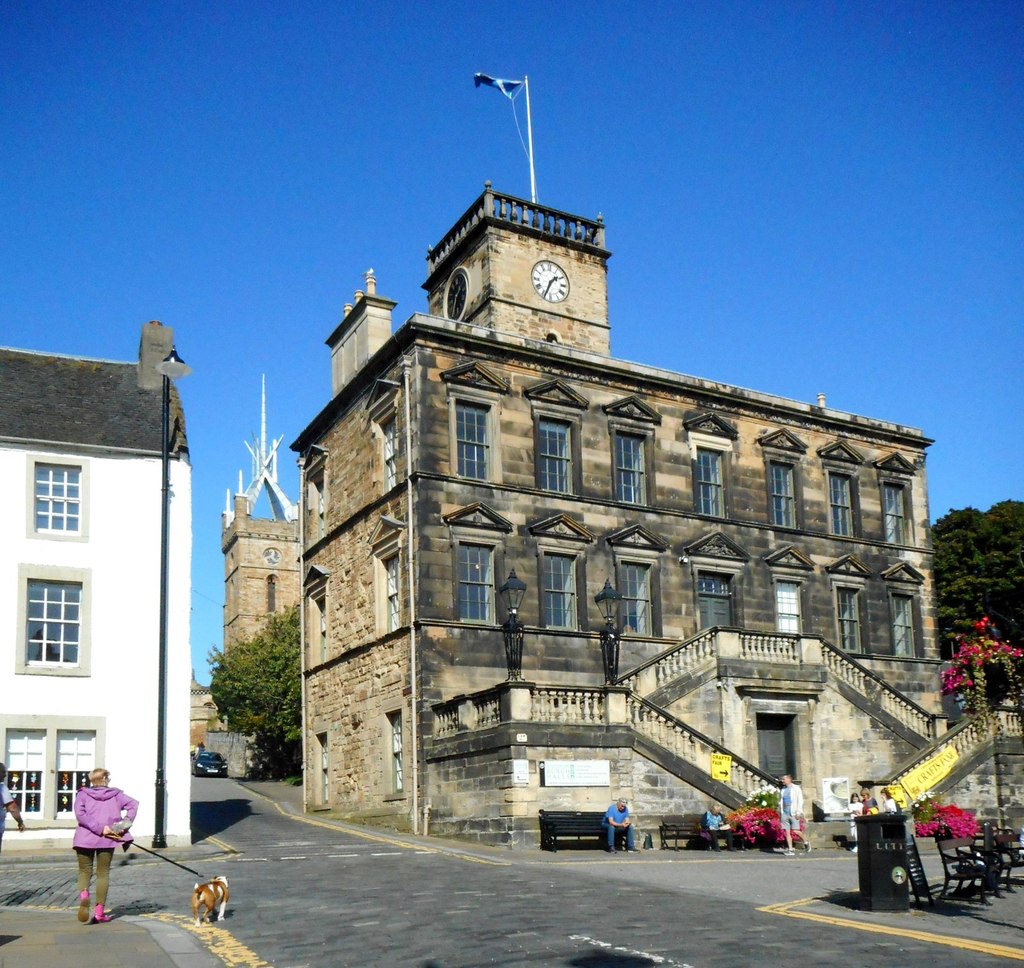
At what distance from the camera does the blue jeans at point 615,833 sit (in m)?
24.4

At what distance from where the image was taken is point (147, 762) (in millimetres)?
24797

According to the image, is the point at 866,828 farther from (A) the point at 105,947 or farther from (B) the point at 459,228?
(B) the point at 459,228

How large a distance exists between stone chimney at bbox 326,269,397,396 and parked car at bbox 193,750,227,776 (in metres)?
27.8

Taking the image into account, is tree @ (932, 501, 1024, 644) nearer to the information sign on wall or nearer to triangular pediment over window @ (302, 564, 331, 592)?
triangular pediment over window @ (302, 564, 331, 592)

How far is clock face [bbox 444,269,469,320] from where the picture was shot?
39.6 m

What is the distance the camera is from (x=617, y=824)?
80.2 ft

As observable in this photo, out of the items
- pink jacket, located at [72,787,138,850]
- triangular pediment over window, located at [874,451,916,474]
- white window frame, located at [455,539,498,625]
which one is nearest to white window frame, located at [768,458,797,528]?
triangular pediment over window, located at [874,451,916,474]

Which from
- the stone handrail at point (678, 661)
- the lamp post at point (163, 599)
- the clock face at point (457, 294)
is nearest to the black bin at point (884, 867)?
the lamp post at point (163, 599)

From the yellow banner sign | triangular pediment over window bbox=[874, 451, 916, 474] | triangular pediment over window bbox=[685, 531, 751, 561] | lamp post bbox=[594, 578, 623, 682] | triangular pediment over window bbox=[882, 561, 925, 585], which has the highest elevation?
triangular pediment over window bbox=[874, 451, 916, 474]

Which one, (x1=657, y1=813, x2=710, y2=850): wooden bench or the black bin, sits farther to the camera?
(x1=657, y1=813, x2=710, y2=850): wooden bench

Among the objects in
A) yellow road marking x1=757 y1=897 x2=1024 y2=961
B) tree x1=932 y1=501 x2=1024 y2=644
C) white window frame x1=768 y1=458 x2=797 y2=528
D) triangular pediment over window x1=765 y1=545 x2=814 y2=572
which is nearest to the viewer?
yellow road marking x1=757 y1=897 x2=1024 y2=961

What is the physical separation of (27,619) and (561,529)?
43.6 feet

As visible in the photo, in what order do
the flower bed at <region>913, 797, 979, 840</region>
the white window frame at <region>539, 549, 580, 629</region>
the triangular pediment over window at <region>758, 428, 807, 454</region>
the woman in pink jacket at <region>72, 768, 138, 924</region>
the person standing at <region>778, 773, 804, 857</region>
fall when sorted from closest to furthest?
the woman in pink jacket at <region>72, 768, 138, 924</region> → the person standing at <region>778, 773, 804, 857</region> → the flower bed at <region>913, 797, 979, 840</region> → the white window frame at <region>539, 549, 580, 629</region> → the triangular pediment over window at <region>758, 428, 807, 454</region>

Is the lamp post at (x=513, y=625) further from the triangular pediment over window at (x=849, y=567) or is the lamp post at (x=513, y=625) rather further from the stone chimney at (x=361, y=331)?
the triangular pediment over window at (x=849, y=567)
